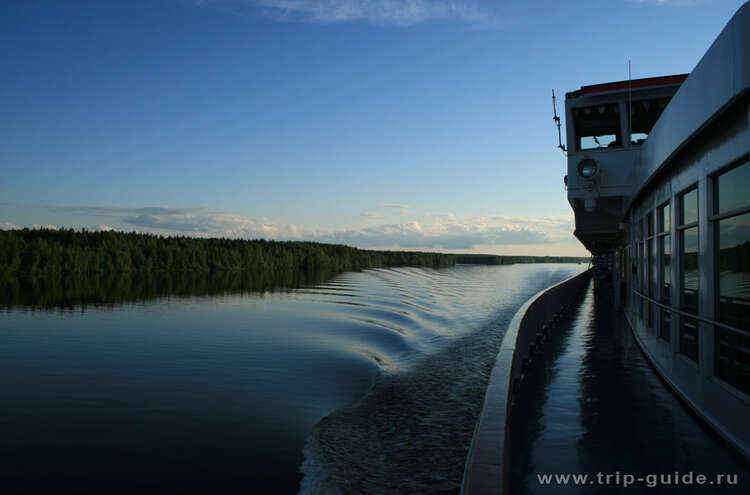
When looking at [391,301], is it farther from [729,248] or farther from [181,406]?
[729,248]

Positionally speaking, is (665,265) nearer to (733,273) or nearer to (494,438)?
(733,273)

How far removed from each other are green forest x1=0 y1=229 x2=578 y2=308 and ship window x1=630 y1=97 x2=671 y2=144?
1217 inches

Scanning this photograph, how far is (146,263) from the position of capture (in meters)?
98.4

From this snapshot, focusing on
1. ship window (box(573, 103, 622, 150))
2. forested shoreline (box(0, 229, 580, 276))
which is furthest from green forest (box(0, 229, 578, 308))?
ship window (box(573, 103, 622, 150))

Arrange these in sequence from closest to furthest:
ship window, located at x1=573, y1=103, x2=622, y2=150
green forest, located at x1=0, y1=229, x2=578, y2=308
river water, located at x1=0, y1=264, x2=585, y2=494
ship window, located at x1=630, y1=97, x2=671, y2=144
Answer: river water, located at x1=0, y1=264, x2=585, y2=494
ship window, located at x1=630, y1=97, x2=671, y2=144
ship window, located at x1=573, y1=103, x2=622, y2=150
green forest, located at x1=0, y1=229, x2=578, y2=308

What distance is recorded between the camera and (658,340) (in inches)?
324

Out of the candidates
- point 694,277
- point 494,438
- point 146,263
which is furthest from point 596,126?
point 146,263

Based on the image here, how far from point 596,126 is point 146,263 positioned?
98.4m

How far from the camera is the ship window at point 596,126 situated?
1446 cm

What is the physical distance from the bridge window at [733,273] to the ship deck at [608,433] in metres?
0.77

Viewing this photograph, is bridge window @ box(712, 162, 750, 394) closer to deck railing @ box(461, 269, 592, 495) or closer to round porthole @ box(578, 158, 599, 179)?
deck railing @ box(461, 269, 592, 495)

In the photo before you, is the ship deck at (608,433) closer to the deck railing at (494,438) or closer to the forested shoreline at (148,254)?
the deck railing at (494,438)

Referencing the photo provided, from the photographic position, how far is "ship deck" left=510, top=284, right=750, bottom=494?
4.30m

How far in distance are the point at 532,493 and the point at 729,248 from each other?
313 centimetres
